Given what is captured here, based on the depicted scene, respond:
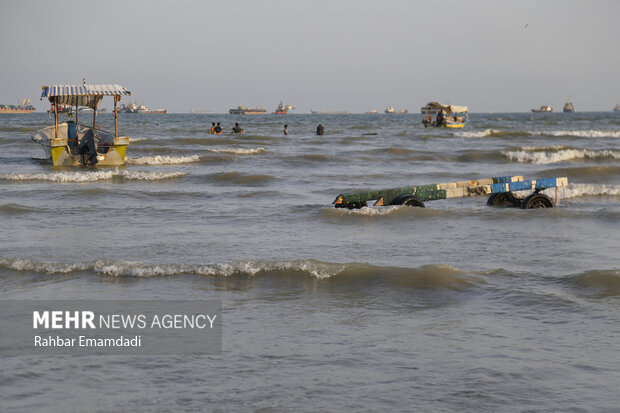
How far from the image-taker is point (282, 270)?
9711mm

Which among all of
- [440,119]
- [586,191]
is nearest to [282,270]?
[586,191]

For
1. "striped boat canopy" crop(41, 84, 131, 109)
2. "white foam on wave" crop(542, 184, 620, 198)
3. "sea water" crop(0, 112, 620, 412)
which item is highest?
"striped boat canopy" crop(41, 84, 131, 109)

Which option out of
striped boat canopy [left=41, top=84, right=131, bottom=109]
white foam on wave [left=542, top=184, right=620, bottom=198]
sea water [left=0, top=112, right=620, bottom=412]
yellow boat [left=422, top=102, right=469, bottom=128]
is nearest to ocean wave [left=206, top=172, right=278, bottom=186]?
sea water [left=0, top=112, right=620, bottom=412]

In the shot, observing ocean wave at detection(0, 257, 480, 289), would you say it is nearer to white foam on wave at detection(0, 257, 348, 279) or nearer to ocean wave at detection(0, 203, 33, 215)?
white foam on wave at detection(0, 257, 348, 279)

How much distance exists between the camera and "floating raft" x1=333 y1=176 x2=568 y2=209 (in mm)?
15788

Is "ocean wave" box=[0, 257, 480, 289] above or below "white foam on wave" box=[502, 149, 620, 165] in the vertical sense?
below

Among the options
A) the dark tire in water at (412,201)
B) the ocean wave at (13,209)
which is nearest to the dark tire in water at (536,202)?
the dark tire in water at (412,201)

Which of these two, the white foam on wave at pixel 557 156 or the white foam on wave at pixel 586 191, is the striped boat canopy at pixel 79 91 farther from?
the white foam on wave at pixel 557 156

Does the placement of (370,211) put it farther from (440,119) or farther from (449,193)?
(440,119)

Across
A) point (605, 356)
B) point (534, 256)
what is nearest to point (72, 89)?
point (534, 256)

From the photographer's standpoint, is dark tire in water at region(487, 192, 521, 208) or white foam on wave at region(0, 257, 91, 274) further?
dark tire in water at region(487, 192, 521, 208)

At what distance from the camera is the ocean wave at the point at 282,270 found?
30.7 ft

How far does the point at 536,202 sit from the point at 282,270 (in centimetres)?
865

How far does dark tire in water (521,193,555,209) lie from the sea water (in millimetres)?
549
